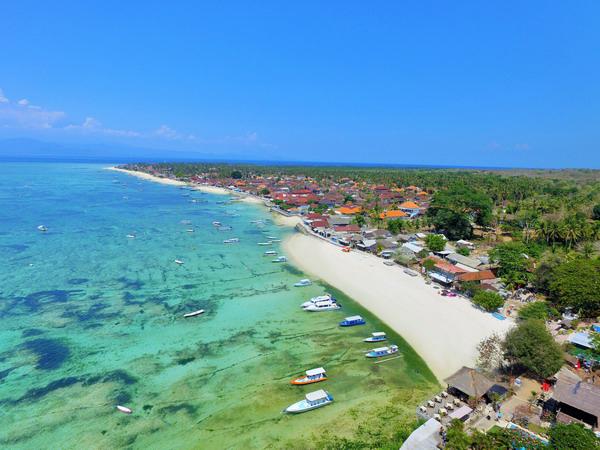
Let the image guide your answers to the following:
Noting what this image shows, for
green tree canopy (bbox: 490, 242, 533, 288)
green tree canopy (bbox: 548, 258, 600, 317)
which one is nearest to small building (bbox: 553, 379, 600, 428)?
green tree canopy (bbox: 548, 258, 600, 317)

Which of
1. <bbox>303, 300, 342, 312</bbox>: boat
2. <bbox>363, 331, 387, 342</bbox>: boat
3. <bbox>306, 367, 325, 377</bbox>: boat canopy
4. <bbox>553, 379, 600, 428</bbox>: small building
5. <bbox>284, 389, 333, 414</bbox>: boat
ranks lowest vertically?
<bbox>284, 389, 333, 414</bbox>: boat

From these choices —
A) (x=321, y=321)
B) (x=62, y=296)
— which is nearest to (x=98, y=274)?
(x=62, y=296)

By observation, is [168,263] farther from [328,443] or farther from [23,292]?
[328,443]

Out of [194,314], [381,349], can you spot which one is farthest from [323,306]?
[194,314]

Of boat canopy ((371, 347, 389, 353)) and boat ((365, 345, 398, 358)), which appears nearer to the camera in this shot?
boat ((365, 345, 398, 358))

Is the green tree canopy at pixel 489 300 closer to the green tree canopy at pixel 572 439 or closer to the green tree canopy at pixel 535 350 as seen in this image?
the green tree canopy at pixel 535 350

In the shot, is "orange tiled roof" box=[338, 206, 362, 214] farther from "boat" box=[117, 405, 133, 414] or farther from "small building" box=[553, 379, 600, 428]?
"boat" box=[117, 405, 133, 414]

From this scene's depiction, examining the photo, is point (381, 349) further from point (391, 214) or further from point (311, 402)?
point (391, 214)
